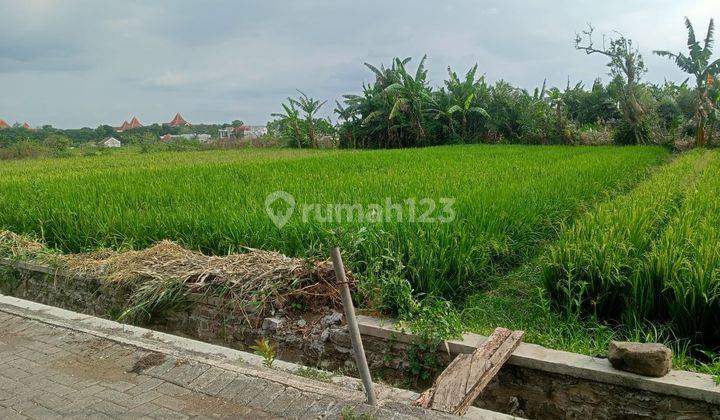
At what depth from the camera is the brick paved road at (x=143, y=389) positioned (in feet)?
7.32

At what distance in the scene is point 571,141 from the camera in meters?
15.4

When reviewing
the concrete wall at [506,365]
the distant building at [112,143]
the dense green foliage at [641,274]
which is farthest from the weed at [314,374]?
the distant building at [112,143]

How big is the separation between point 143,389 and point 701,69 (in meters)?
15.7

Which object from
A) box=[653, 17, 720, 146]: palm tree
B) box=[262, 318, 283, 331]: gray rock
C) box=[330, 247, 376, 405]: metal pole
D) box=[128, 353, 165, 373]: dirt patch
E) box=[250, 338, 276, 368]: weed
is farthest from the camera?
box=[653, 17, 720, 146]: palm tree

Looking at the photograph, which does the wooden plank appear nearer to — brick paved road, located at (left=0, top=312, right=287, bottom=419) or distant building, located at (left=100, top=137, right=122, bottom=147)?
brick paved road, located at (left=0, top=312, right=287, bottom=419)

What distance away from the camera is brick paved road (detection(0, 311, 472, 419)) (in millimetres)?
2230

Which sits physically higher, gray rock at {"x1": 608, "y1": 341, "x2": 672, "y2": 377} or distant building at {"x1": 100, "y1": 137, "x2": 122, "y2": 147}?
distant building at {"x1": 100, "y1": 137, "x2": 122, "y2": 147}

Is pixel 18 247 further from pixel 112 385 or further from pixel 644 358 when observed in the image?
pixel 644 358

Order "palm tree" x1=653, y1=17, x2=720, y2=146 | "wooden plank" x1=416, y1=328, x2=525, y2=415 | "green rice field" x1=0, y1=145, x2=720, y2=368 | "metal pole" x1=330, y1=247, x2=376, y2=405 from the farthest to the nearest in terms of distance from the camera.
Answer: "palm tree" x1=653, y1=17, x2=720, y2=146 < "green rice field" x1=0, y1=145, x2=720, y2=368 < "wooden plank" x1=416, y1=328, x2=525, y2=415 < "metal pole" x1=330, y1=247, x2=376, y2=405

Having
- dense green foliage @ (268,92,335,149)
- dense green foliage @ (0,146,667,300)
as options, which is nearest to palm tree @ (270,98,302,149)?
dense green foliage @ (268,92,335,149)

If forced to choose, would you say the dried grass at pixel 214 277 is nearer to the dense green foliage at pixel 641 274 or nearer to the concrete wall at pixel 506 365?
the concrete wall at pixel 506 365

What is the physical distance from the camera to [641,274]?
2.91 meters

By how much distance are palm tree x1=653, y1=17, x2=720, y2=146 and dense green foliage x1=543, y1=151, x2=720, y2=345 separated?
39.7 ft

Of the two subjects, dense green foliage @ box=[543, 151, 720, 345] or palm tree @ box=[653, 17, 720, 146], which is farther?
palm tree @ box=[653, 17, 720, 146]
